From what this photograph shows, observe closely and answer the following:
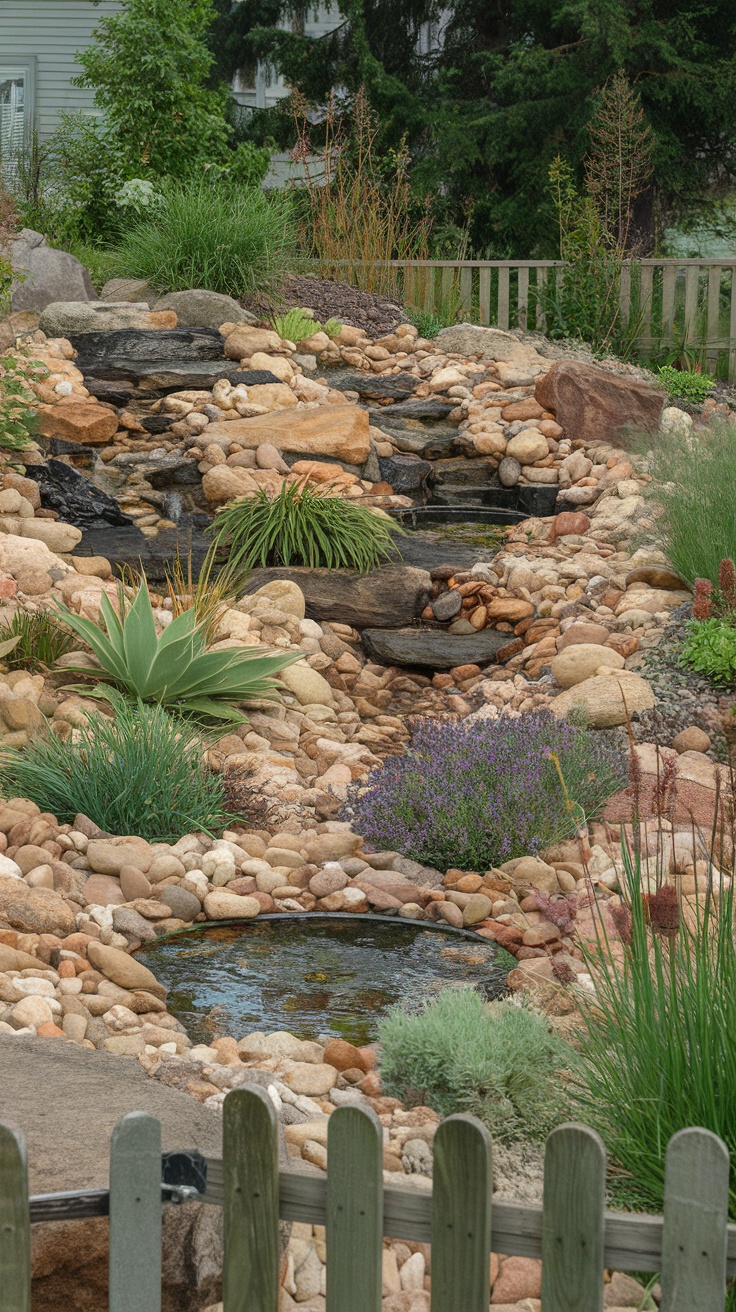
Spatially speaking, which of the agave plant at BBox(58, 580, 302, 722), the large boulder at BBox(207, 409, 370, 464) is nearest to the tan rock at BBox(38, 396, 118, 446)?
the large boulder at BBox(207, 409, 370, 464)

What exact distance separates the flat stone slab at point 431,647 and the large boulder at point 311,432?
193 centimetres

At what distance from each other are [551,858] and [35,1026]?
5.73 feet

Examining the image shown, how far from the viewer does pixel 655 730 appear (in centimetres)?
498

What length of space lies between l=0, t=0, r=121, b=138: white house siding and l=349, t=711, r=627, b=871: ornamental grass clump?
13.8 meters

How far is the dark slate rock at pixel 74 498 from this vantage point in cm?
720

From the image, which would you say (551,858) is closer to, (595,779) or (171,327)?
(595,779)

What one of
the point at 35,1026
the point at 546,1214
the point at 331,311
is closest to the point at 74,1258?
the point at 546,1214

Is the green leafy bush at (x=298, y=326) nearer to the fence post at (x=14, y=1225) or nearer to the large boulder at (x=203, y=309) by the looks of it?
the large boulder at (x=203, y=309)

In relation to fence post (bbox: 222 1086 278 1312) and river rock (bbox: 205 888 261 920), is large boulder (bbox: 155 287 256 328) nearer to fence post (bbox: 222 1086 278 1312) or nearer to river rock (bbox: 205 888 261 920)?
river rock (bbox: 205 888 261 920)

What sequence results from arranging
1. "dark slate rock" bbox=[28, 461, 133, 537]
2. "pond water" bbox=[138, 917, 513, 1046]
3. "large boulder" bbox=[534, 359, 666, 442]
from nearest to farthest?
"pond water" bbox=[138, 917, 513, 1046] → "dark slate rock" bbox=[28, 461, 133, 537] → "large boulder" bbox=[534, 359, 666, 442]

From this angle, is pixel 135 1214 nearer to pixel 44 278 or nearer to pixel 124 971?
pixel 124 971

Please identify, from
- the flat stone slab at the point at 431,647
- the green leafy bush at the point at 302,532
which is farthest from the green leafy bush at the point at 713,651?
the green leafy bush at the point at 302,532

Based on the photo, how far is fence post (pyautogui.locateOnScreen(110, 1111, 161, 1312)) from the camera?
1.43 m

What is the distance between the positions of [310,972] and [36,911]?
29.1 inches
